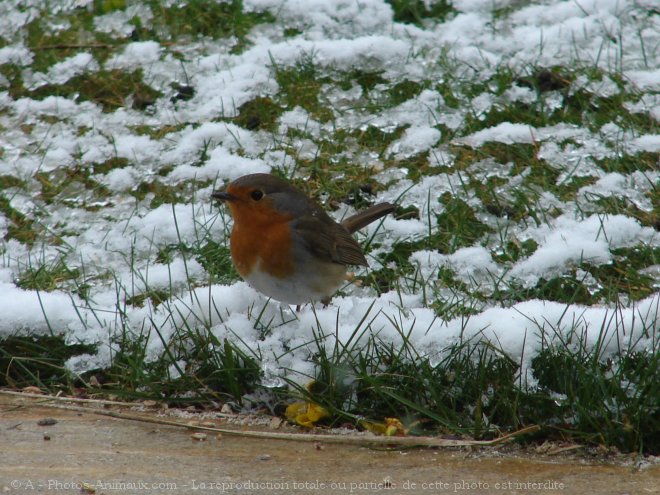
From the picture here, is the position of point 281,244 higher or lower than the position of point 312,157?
lower

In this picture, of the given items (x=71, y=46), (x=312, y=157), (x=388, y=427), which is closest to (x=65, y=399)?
(x=388, y=427)

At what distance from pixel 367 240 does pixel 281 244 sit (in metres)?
0.95

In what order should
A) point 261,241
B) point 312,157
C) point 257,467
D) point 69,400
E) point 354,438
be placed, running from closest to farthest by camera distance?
1. point 257,467
2. point 354,438
3. point 69,400
4. point 261,241
5. point 312,157

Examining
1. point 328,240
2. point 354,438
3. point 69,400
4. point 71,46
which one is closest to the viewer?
point 354,438

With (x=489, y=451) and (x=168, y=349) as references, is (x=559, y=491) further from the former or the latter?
(x=168, y=349)

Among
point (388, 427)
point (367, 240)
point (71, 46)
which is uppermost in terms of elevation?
point (71, 46)

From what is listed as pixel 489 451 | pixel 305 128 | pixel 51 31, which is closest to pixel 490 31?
pixel 305 128

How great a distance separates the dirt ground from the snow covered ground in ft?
1.44

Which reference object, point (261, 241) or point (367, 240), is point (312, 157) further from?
point (261, 241)

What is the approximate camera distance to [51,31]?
6.96m

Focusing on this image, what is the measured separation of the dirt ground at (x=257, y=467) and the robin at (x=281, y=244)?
0.96 m

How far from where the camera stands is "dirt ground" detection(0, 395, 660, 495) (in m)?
2.85

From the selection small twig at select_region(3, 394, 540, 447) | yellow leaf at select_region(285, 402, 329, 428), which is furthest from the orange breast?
small twig at select_region(3, 394, 540, 447)

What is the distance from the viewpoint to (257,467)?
3004 millimetres
